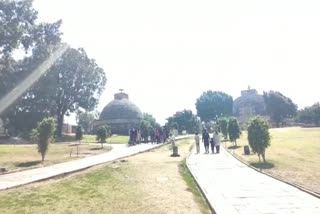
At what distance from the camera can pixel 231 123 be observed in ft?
105

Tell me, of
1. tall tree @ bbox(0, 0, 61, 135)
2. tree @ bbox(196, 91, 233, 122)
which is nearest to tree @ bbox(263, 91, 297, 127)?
tree @ bbox(196, 91, 233, 122)

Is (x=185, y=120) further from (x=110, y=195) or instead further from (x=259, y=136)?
(x=110, y=195)

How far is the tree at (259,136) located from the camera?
19.3m

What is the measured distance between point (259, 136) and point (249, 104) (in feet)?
284

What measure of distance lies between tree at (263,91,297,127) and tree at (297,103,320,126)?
2397mm

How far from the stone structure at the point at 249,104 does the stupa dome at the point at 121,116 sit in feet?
120

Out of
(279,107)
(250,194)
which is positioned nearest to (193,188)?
(250,194)

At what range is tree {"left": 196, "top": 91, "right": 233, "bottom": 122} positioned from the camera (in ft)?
308

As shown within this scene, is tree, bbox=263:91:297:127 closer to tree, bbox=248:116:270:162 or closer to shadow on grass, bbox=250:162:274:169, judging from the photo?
tree, bbox=248:116:270:162

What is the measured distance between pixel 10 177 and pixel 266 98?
80.5 m

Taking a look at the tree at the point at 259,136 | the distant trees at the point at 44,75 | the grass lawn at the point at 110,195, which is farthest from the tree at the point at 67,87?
the grass lawn at the point at 110,195

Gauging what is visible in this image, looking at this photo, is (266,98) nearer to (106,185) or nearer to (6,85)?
(6,85)

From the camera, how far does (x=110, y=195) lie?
10391mm

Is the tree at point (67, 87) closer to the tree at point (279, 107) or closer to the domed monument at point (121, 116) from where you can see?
the domed monument at point (121, 116)
